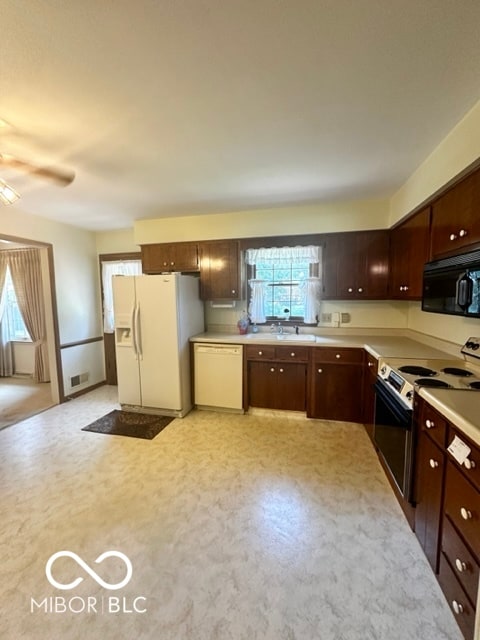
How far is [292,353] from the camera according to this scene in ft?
10.8

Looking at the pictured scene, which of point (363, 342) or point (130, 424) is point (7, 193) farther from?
point (363, 342)

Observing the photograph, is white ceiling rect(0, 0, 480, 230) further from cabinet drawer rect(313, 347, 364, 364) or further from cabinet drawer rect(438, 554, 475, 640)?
cabinet drawer rect(438, 554, 475, 640)

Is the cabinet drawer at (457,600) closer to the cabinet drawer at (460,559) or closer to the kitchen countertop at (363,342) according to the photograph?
the cabinet drawer at (460,559)

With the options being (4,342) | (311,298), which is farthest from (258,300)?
(4,342)

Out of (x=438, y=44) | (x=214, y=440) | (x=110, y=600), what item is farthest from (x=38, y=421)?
(x=438, y=44)

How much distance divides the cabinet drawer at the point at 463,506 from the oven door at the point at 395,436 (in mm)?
417

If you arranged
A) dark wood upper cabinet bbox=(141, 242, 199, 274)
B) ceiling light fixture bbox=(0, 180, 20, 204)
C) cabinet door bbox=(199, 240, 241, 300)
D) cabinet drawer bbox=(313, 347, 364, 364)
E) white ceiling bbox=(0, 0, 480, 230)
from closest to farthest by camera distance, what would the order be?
1. white ceiling bbox=(0, 0, 480, 230)
2. ceiling light fixture bbox=(0, 180, 20, 204)
3. cabinet drawer bbox=(313, 347, 364, 364)
4. cabinet door bbox=(199, 240, 241, 300)
5. dark wood upper cabinet bbox=(141, 242, 199, 274)

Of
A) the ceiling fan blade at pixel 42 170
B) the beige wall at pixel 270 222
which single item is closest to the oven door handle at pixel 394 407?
the beige wall at pixel 270 222

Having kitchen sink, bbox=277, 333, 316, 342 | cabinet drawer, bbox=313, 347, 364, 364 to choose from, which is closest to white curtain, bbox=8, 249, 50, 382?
kitchen sink, bbox=277, 333, 316, 342

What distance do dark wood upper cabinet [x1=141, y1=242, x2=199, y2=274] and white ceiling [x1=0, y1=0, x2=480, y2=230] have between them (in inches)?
50.8

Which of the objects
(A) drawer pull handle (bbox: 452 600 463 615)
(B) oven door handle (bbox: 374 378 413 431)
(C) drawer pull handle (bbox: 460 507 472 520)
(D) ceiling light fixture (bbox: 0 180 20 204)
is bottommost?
(A) drawer pull handle (bbox: 452 600 463 615)

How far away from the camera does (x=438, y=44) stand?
4.00ft

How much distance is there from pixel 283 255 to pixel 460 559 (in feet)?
10.2

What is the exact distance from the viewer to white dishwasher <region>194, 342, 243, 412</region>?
3.46 meters
